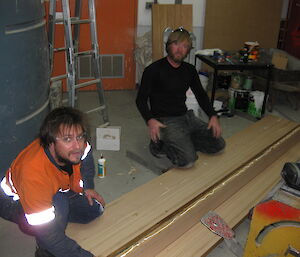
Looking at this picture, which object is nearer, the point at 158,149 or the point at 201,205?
the point at 201,205

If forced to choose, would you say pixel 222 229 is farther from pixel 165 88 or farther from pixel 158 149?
pixel 165 88

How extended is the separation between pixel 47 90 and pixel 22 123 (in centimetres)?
42

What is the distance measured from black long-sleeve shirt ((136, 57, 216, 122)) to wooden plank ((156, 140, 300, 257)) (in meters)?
0.71

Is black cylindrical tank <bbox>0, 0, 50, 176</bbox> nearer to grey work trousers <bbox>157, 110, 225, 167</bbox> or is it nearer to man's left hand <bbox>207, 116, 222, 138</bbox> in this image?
grey work trousers <bbox>157, 110, 225, 167</bbox>

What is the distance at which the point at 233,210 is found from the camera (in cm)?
233

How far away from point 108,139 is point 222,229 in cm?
160

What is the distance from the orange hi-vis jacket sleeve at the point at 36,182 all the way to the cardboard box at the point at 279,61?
12.2ft

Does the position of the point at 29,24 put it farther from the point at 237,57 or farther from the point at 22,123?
the point at 237,57

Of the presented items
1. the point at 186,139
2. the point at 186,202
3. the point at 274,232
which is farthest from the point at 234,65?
the point at 274,232

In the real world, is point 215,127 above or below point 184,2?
below

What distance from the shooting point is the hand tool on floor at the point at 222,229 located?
6.62ft

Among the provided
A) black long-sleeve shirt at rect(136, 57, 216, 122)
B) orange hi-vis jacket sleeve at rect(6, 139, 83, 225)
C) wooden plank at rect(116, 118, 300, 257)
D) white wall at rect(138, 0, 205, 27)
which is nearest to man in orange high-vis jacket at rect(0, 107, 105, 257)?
orange hi-vis jacket sleeve at rect(6, 139, 83, 225)

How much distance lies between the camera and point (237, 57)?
4520 mm

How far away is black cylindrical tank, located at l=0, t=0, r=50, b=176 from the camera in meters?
2.08
